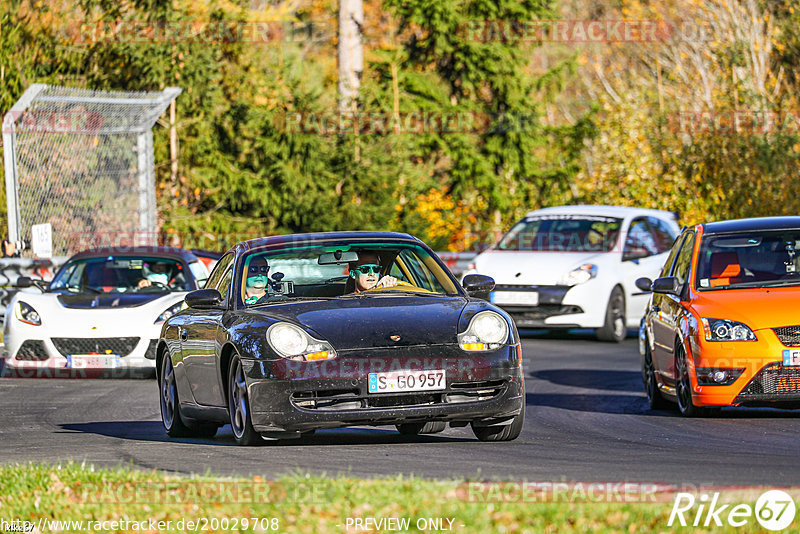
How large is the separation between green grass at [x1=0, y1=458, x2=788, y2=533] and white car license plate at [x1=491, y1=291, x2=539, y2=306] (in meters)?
13.4

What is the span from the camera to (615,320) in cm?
2148

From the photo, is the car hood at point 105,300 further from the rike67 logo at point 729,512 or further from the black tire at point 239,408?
the rike67 logo at point 729,512

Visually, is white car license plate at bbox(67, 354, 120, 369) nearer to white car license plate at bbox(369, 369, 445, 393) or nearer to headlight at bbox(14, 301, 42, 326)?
headlight at bbox(14, 301, 42, 326)

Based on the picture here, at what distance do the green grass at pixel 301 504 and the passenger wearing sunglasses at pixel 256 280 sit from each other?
257 centimetres

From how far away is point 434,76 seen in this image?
41.6 metres

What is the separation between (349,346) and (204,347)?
158 centimetres

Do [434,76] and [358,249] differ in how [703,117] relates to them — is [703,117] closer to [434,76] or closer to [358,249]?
[434,76]

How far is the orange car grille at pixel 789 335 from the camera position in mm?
11133

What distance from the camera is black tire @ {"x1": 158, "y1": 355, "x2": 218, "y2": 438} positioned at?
11.0 m

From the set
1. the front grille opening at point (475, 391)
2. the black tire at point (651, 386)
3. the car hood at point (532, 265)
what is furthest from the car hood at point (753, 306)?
the car hood at point (532, 265)

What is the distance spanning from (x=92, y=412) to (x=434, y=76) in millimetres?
29482

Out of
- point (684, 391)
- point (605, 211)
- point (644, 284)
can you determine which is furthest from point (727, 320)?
point (605, 211)

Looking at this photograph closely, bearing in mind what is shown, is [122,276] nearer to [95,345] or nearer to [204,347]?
[95,345]

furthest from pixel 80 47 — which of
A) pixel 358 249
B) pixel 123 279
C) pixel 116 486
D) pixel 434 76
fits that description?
pixel 116 486
